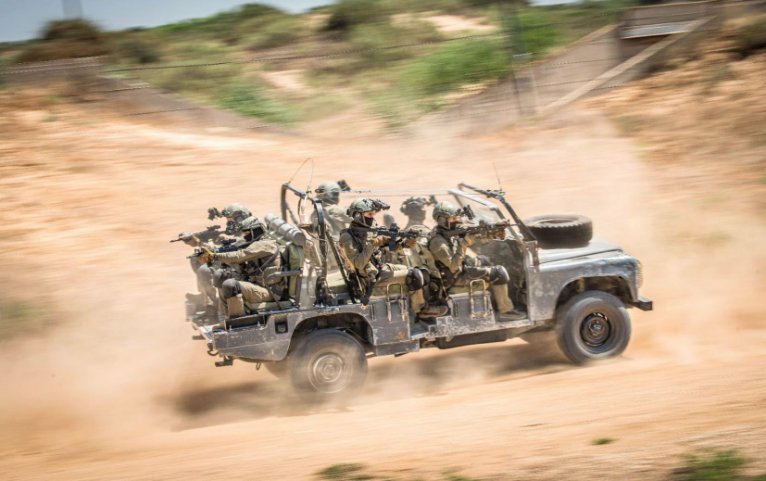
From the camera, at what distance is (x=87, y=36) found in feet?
75.2

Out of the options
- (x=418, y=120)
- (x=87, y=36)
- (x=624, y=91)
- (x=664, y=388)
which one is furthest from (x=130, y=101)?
(x=664, y=388)

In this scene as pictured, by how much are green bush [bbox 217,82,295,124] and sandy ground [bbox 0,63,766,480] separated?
4.76 feet

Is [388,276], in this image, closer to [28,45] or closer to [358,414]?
[358,414]

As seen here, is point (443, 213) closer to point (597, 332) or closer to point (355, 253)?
point (355, 253)

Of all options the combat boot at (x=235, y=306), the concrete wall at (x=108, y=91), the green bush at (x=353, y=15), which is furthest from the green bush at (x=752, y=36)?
the combat boot at (x=235, y=306)

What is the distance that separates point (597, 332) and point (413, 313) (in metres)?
2.06

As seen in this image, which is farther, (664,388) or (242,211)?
(242,211)

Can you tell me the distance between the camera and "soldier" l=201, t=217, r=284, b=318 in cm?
841

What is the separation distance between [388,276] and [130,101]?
1291cm

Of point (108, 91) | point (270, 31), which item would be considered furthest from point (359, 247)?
point (270, 31)

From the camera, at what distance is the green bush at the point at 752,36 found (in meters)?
20.6

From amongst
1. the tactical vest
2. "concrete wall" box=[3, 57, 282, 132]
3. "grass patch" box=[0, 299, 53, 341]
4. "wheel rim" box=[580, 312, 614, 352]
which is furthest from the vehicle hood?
"concrete wall" box=[3, 57, 282, 132]

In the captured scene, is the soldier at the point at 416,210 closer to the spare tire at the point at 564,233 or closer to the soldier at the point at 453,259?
the soldier at the point at 453,259

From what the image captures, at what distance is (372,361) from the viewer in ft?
34.0
